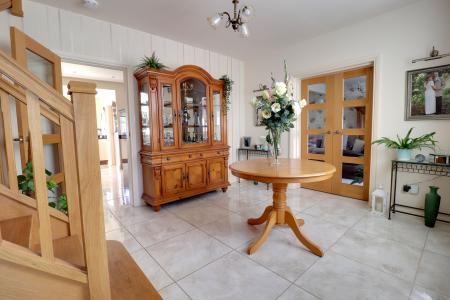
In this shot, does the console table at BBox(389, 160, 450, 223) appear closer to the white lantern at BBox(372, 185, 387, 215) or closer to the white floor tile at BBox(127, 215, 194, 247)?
the white lantern at BBox(372, 185, 387, 215)

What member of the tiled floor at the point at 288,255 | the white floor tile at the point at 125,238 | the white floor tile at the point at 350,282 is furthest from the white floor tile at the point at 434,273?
the white floor tile at the point at 125,238

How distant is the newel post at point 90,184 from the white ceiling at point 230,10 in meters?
2.14

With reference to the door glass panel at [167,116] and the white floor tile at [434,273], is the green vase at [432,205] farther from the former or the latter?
the door glass panel at [167,116]

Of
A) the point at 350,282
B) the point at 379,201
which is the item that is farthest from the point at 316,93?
the point at 350,282

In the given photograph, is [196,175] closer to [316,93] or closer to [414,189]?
[316,93]

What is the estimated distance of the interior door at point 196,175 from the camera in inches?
132

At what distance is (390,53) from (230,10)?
2.07 metres

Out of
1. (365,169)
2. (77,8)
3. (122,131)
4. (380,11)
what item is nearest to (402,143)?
(365,169)

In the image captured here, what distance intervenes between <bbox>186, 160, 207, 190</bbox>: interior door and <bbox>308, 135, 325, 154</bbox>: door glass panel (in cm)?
188

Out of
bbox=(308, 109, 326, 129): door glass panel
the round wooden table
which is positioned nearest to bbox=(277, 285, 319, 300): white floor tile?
the round wooden table

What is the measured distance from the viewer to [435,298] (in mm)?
1449

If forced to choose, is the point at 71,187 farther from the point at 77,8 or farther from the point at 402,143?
the point at 402,143

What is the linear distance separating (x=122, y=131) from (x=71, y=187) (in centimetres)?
590

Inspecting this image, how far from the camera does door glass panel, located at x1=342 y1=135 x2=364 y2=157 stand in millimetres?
3281
